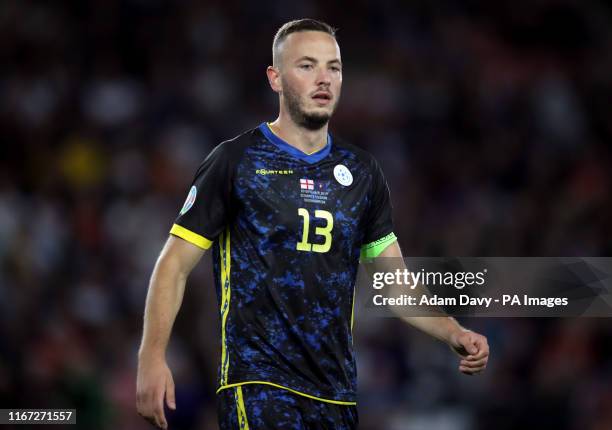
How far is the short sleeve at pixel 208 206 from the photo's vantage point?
445 centimetres

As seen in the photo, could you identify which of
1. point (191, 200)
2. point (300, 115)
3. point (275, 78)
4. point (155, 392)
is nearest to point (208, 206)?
point (191, 200)

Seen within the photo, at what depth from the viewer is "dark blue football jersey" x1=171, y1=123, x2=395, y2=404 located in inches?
174

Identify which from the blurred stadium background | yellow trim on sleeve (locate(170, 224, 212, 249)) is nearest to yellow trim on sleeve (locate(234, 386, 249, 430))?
yellow trim on sleeve (locate(170, 224, 212, 249))

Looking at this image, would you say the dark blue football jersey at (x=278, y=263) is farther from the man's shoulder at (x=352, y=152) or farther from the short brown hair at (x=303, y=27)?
the short brown hair at (x=303, y=27)

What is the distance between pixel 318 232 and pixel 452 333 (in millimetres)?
757

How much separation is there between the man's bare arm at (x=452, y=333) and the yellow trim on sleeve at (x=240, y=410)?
92 cm

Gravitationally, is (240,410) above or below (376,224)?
below

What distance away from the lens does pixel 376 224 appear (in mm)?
4855

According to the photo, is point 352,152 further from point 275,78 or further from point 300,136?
point 275,78

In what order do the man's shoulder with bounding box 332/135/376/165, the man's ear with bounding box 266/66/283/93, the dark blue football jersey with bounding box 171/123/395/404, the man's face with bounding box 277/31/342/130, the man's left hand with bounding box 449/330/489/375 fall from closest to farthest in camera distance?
the dark blue football jersey with bounding box 171/123/395/404
the man's left hand with bounding box 449/330/489/375
the man's face with bounding box 277/31/342/130
the man's ear with bounding box 266/66/283/93
the man's shoulder with bounding box 332/135/376/165

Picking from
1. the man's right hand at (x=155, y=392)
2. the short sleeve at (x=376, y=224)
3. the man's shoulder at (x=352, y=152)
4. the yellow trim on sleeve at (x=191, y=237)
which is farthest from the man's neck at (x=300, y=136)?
the man's right hand at (x=155, y=392)

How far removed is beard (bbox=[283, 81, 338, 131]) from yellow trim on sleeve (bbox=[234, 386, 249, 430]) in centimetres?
119

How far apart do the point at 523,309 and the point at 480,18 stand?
699cm

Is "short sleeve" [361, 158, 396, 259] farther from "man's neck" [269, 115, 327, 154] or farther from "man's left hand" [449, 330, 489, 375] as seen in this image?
"man's left hand" [449, 330, 489, 375]
